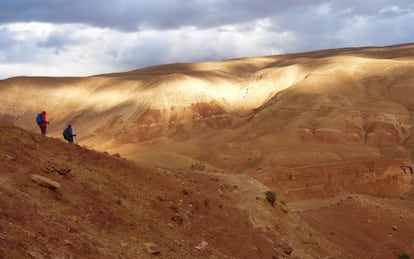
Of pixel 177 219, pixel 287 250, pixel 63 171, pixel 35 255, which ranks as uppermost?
pixel 63 171

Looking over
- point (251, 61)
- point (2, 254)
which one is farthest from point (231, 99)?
point (2, 254)

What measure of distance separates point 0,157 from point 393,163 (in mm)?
34652

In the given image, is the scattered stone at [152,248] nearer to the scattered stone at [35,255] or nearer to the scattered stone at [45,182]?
the scattered stone at [45,182]

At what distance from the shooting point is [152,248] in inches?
552

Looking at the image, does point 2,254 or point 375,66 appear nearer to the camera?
point 2,254

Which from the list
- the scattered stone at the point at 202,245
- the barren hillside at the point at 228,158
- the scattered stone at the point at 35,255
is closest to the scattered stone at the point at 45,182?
the barren hillside at the point at 228,158

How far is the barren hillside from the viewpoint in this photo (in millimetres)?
15234

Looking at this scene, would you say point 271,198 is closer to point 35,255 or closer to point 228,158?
point 35,255

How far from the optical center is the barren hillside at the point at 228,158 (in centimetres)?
1523

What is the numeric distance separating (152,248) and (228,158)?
35772 mm

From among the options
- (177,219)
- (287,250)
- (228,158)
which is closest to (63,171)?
(177,219)

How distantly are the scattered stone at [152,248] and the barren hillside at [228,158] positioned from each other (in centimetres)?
15

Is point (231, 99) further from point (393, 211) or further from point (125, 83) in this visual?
point (393, 211)

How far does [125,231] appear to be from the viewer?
1427cm
